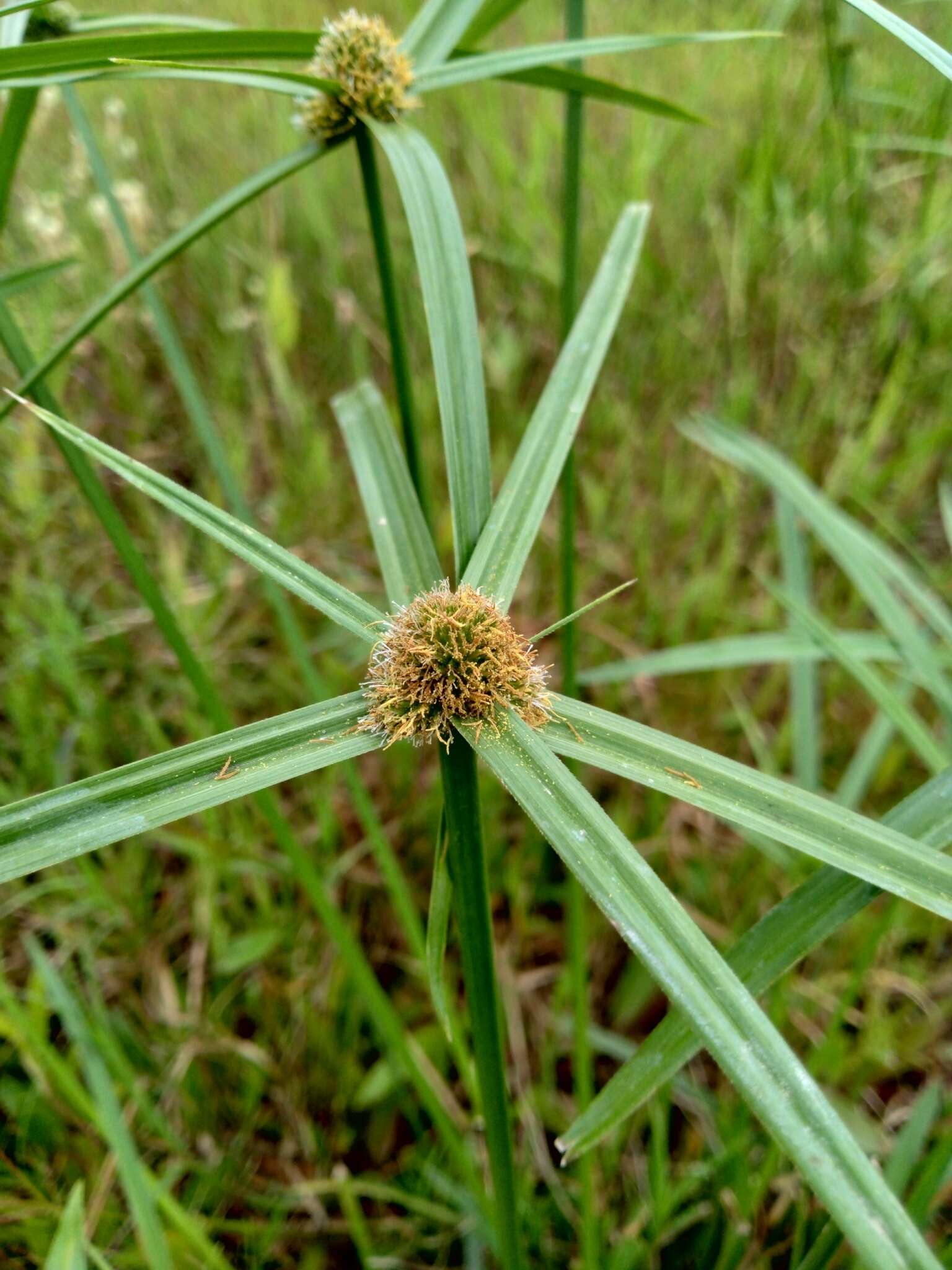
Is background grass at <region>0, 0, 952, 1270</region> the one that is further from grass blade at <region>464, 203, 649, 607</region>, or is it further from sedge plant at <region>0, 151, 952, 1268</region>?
grass blade at <region>464, 203, 649, 607</region>

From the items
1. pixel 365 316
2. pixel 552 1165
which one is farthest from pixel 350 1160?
pixel 365 316

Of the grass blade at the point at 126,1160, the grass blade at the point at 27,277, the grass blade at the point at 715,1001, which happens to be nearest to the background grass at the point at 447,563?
the grass blade at the point at 126,1160

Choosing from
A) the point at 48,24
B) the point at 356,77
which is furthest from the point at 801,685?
the point at 48,24

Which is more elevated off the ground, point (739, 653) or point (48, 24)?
point (48, 24)

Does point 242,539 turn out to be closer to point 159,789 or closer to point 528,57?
point 159,789

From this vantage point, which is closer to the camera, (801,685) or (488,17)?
(488,17)

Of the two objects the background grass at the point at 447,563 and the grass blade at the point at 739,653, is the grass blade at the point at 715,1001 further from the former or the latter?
the grass blade at the point at 739,653

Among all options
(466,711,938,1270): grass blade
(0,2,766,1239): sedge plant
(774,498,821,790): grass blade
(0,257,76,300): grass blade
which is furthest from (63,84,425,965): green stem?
(774,498,821,790): grass blade
